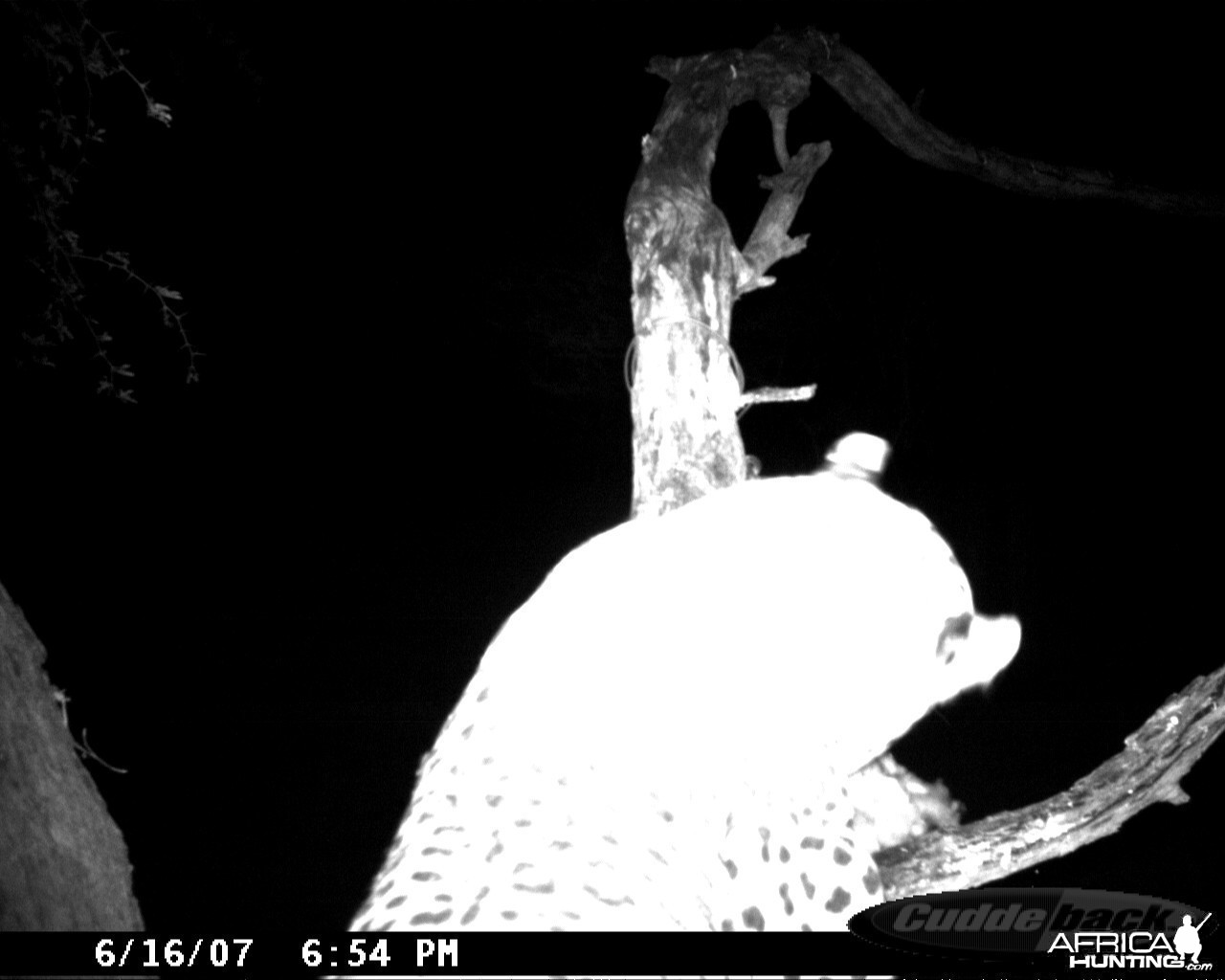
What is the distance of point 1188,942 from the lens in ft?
4.48

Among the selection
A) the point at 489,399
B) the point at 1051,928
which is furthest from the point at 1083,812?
the point at 489,399

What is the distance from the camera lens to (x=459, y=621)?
8.70 meters

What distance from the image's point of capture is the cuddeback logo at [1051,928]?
133cm

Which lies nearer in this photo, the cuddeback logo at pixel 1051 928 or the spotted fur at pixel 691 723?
the spotted fur at pixel 691 723

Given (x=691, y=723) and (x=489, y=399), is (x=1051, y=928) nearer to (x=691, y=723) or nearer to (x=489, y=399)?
(x=691, y=723)

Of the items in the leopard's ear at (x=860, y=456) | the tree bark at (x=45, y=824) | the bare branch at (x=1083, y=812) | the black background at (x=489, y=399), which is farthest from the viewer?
the black background at (x=489, y=399)

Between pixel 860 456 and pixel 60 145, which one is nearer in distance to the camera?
pixel 860 456

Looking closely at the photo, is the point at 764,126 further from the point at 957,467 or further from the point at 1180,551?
the point at 1180,551

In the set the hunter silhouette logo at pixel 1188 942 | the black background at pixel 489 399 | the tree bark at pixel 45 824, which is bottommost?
the hunter silhouette logo at pixel 1188 942

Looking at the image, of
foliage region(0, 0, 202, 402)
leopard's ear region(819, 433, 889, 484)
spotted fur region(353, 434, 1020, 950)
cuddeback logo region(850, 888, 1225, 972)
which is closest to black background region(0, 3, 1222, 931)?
foliage region(0, 0, 202, 402)

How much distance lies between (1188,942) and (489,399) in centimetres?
752

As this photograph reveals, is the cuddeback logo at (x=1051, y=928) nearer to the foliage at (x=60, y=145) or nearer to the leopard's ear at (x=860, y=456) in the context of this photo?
the leopard's ear at (x=860, y=456)

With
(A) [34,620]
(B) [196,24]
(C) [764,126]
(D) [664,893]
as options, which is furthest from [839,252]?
(A) [34,620]

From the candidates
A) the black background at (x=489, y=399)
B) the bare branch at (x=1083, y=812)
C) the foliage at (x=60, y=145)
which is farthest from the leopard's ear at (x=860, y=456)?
the black background at (x=489, y=399)
